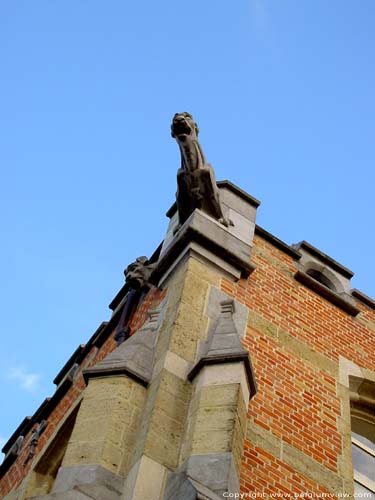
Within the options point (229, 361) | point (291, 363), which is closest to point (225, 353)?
point (229, 361)

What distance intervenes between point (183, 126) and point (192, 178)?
54 cm

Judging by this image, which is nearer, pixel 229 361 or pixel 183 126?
pixel 229 361

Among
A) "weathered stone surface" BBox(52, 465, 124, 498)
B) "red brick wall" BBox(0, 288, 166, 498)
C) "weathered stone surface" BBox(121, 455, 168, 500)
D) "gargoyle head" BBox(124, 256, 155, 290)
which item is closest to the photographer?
"weathered stone surface" BBox(121, 455, 168, 500)

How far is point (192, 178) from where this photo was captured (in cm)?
850

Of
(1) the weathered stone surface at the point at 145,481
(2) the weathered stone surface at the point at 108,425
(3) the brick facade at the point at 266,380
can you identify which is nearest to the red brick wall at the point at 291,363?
(3) the brick facade at the point at 266,380

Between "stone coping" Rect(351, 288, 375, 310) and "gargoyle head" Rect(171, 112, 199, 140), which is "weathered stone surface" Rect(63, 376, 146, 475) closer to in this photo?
"gargoyle head" Rect(171, 112, 199, 140)

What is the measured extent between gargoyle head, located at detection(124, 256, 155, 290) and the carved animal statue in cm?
91

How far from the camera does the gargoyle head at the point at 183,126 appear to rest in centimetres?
827

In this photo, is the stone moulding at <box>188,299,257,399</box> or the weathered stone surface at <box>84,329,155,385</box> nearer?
the stone moulding at <box>188,299,257,399</box>

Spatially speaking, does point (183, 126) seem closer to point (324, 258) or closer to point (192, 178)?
point (192, 178)

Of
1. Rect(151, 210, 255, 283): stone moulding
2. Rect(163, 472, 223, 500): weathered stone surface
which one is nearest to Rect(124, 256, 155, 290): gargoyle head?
Rect(151, 210, 255, 283): stone moulding

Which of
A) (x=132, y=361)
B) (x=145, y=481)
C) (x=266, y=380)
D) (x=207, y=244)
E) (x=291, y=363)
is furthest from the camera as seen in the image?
(x=207, y=244)

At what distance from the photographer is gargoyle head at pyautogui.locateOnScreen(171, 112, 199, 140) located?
326 inches

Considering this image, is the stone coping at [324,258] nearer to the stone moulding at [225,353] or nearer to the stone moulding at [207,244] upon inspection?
the stone moulding at [207,244]
